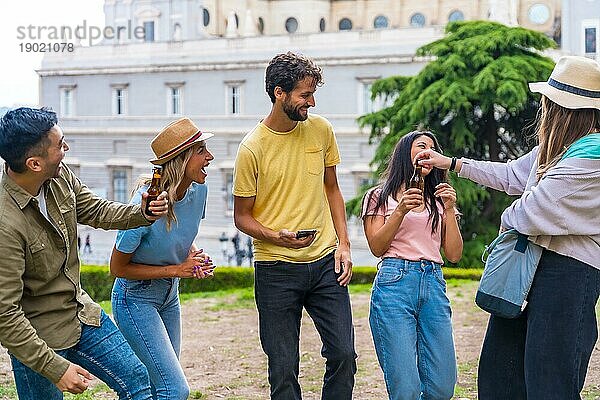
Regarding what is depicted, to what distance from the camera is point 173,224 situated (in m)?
4.25

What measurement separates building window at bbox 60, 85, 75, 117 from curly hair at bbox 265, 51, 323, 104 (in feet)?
133

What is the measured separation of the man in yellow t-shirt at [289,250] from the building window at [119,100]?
38.8 meters

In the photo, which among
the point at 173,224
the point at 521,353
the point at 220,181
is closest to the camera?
the point at 521,353

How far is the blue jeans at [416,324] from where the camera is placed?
432cm

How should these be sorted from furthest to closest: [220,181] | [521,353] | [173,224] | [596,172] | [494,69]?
[220,181], [494,69], [173,224], [521,353], [596,172]

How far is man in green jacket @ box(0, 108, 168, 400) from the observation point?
3373 mm

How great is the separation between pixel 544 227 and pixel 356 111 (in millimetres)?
33227

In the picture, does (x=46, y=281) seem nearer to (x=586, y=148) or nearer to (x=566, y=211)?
(x=566, y=211)

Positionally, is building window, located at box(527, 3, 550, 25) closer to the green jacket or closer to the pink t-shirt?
the pink t-shirt

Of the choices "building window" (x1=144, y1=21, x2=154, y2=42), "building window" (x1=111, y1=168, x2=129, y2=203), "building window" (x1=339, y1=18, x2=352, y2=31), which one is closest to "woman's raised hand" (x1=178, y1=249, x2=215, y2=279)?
"building window" (x1=111, y1=168, x2=129, y2=203)

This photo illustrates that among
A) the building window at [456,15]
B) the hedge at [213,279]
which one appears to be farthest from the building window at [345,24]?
the hedge at [213,279]

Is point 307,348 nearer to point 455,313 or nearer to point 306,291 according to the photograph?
point 455,313

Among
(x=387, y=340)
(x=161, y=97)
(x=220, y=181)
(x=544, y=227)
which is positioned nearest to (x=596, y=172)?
(x=544, y=227)

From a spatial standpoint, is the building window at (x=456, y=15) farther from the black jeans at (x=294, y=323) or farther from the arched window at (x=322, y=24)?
the black jeans at (x=294, y=323)
